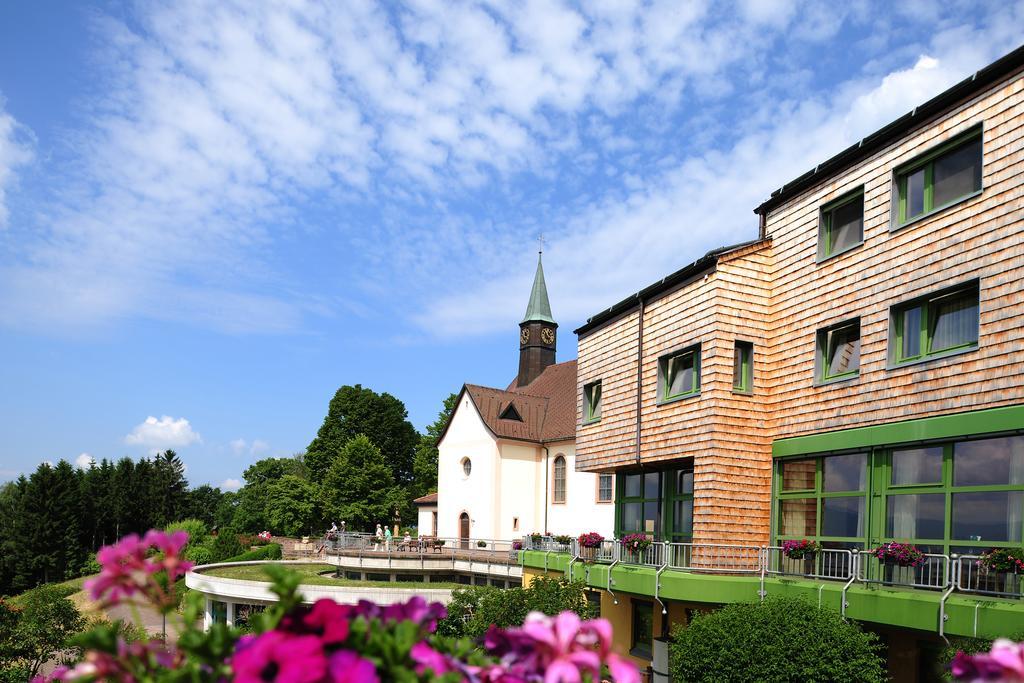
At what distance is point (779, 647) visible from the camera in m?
11.9

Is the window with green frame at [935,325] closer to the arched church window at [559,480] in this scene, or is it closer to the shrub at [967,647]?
the shrub at [967,647]

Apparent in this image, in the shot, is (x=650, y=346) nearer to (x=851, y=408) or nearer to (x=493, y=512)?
(x=851, y=408)

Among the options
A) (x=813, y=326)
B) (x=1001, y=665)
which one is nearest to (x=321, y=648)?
(x=1001, y=665)

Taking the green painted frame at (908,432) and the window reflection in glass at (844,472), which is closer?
the green painted frame at (908,432)

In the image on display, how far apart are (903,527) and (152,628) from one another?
34265mm

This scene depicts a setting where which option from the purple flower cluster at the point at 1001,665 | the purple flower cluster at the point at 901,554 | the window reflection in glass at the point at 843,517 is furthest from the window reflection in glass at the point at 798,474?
the purple flower cluster at the point at 1001,665

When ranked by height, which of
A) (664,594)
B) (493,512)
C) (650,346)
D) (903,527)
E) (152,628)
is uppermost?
(650,346)

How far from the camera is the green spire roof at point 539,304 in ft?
172

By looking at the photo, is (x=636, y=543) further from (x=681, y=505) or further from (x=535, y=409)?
(x=535, y=409)

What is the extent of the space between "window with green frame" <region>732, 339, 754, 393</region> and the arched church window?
23.6 metres

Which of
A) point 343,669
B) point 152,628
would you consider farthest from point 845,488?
point 152,628

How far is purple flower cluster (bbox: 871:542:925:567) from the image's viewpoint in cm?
1240

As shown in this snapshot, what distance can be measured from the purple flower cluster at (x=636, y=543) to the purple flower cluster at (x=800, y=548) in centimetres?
360

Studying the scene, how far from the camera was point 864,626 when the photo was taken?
1369cm
